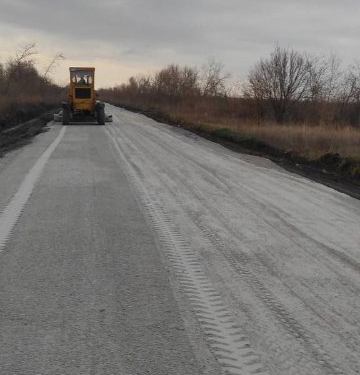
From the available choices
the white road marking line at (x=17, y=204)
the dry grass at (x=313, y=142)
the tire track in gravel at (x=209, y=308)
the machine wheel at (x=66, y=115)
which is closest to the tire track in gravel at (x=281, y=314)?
the tire track in gravel at (x=209, y=308)

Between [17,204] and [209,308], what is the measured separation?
4.52 metres

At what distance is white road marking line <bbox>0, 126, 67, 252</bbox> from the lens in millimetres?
6203

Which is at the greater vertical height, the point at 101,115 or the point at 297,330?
the point at 101,115

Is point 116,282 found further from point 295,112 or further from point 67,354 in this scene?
point 295,112

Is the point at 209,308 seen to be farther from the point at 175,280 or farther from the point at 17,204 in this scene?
the point at 17,204

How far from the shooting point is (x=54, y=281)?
15.2 feet

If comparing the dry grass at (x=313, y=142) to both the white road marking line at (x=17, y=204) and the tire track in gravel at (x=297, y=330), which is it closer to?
the white road marking line at (x=17, y=204)

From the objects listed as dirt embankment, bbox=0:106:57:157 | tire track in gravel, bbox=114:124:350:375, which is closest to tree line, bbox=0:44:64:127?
dirt embankment, bbox=0:106:57:157

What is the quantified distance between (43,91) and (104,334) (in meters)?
77.1

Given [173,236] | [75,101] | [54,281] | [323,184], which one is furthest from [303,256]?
[75,101]

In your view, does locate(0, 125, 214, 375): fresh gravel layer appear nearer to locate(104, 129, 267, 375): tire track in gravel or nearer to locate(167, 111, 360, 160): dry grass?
locate(104, 129, 267, 375): tire track in gravel

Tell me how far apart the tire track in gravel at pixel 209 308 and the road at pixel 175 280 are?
13 mm

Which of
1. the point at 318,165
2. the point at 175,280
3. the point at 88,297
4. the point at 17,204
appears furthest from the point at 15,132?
the point at 88,297

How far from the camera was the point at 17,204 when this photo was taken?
25.2 feet
